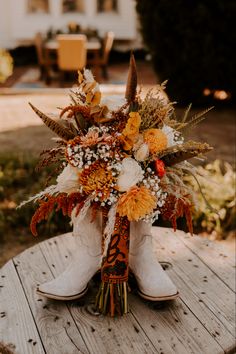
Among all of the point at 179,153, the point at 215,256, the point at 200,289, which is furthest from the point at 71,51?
the point at 179,153

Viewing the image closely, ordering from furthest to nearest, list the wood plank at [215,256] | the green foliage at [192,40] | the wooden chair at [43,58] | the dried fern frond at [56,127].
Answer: the wooden chair at [43,58], the green foliage at [192,40], the wood plank at [215,256], the dried fern frond at [56,127]

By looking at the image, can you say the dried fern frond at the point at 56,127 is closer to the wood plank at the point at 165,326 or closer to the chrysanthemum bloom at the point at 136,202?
the chrysanthemum bloom at the point at 136,202

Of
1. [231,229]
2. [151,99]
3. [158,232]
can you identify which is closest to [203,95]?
[231,229]

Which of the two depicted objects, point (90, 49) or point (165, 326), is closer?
point (165, 326)

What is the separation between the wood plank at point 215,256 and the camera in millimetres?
2352

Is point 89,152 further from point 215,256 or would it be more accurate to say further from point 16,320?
point 215,256

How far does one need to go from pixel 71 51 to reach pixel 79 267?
7.44m

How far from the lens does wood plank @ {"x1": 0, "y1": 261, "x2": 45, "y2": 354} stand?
1884mm

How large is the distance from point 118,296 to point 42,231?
79.6 inches

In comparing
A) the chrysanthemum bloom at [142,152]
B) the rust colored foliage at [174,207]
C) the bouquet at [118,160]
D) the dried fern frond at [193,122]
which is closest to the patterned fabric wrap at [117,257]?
the bouquet at [118,160]

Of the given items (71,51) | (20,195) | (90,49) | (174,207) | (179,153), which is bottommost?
(90,49)

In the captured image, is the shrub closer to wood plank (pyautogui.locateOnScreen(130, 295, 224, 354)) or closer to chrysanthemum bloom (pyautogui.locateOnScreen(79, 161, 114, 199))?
wood plank (pyautogui.locateOnScreen(130, 295, 224, 354))

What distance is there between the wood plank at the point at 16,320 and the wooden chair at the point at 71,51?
22.6 ft

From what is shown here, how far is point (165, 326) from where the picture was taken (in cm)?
199
